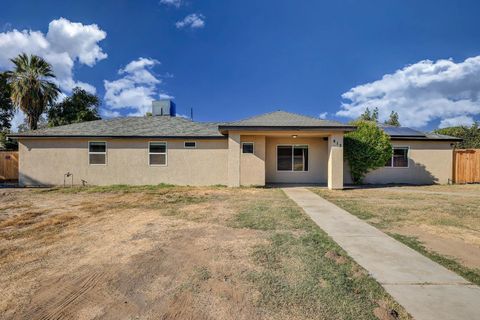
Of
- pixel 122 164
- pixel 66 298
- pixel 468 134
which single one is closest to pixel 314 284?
pixel 66 298

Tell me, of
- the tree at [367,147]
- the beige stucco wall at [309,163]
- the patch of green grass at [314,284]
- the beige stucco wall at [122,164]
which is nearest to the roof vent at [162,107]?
the beige stucco wall at [122,164]

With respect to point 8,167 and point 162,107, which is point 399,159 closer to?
point 162,107

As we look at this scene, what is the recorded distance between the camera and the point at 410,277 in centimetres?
325

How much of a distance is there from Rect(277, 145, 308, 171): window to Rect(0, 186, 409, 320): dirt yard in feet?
26.9

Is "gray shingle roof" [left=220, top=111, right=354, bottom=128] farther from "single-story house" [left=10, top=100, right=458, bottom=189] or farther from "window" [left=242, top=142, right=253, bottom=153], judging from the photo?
"window" [left=242, top=142, right=253, bottom=153]

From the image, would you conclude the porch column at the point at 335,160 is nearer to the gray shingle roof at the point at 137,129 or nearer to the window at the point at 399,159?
the window at the point at 399,159

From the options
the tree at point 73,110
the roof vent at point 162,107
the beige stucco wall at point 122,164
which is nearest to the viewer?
the beige stucco wall at point 122,164

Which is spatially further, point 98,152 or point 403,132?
point 403,132

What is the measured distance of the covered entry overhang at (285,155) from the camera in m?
12.3

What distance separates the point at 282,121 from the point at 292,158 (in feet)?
9.72

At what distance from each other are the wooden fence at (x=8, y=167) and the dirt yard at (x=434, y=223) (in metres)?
19.4

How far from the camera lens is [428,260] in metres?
3.81

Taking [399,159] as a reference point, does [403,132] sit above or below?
above

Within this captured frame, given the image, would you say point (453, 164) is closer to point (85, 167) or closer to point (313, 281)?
point (313, 281)
